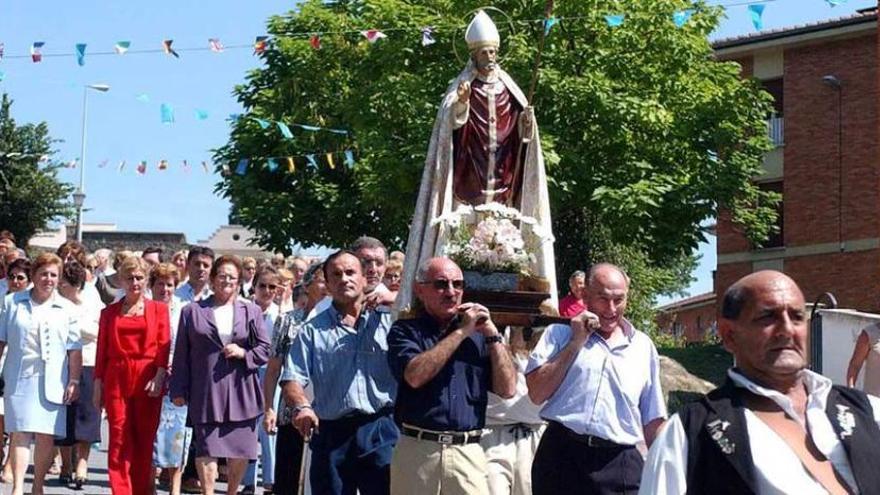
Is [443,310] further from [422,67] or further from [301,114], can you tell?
[301,114]

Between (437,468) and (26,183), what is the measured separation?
50.0 m

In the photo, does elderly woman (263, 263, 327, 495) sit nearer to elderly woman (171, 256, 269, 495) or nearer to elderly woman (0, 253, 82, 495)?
elderly woman (171, 256, 269, 495)

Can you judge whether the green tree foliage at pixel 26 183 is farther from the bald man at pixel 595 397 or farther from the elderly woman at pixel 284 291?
the bald man at pixel 595 397

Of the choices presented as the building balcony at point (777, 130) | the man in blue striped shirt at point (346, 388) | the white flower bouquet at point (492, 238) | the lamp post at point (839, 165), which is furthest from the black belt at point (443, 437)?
the building balcony at point (777, 130)

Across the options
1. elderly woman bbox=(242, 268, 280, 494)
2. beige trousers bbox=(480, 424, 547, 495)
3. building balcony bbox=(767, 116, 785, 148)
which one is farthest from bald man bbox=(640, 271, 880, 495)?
→ building balcony bbox=(767, 116, 785, 148)

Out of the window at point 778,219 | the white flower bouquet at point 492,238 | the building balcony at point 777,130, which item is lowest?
the white flower bouquet at point 492,238

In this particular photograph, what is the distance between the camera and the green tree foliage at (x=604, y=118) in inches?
1441

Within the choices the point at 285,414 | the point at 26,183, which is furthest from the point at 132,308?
the point at 26,183

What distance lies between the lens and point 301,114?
149 ft

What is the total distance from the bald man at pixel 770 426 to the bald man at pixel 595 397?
3282mm

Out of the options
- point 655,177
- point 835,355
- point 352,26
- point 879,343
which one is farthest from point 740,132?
point 879,343

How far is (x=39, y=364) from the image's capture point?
519 inches

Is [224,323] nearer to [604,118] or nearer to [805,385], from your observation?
[805,385]

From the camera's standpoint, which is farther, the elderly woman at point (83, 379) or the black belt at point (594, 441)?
the elderly woman at point (83, 379)
